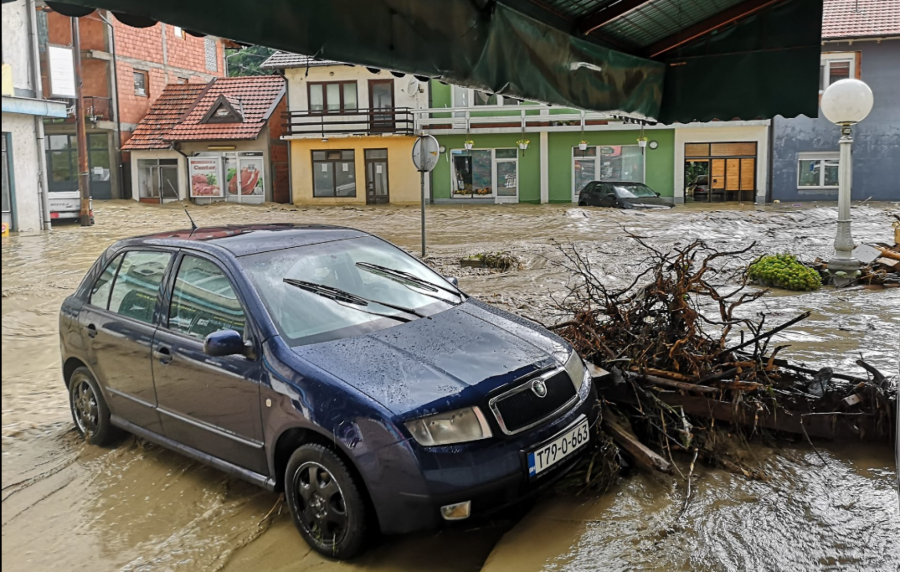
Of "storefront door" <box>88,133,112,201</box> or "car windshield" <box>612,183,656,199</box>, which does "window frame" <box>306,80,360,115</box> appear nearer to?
"storefront door" <box>88,133,112,201</box>

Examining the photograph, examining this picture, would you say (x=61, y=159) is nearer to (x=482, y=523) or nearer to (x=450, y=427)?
(x=482, y=523)

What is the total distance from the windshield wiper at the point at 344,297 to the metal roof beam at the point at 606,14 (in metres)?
2.18

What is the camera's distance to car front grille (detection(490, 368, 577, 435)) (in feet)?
13.5

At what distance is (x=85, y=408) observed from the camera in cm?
609

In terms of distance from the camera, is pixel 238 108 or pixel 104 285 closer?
pixel 104 285

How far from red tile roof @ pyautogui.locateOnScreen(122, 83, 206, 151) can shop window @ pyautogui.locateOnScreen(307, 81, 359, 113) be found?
7249mm

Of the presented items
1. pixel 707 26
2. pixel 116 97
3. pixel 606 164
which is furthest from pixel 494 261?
pixel 116 97

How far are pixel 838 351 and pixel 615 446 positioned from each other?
4.41 meters

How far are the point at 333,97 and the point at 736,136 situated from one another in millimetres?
18067

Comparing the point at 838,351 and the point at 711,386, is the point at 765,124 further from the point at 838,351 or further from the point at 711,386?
the point at 711,386

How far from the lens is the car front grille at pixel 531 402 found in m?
4.12

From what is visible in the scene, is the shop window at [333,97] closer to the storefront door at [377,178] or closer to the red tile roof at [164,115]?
the storefront door at [377,178]

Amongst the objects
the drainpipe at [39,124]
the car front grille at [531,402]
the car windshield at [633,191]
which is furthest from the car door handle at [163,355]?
the car windshield at [633,191]

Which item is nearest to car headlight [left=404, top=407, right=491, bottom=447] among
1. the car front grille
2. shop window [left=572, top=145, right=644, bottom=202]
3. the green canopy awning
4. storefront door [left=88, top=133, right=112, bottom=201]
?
the car front grille
